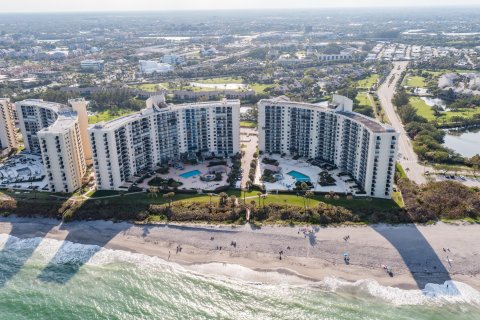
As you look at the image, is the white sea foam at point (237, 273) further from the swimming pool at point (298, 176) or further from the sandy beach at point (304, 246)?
the swimming pool at point (298, 176)

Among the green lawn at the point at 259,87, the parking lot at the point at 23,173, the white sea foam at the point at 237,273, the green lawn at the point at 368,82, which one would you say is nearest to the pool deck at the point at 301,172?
the white sea foam at the point at 237,273

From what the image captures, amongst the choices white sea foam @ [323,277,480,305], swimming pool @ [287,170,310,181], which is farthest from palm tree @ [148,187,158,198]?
white sea foam @ [323,277,480,305]

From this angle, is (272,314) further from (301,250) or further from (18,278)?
(18,278)

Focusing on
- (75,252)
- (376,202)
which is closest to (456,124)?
(376,202)

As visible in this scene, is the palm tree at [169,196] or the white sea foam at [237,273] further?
the palm tree at [169,196]

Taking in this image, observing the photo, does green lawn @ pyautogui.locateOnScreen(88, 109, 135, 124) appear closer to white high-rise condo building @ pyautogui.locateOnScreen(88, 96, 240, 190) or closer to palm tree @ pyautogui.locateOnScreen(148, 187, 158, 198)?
white high-rise condo building @ pyautogui.locateOnScreen(88, 96, 240, 190)

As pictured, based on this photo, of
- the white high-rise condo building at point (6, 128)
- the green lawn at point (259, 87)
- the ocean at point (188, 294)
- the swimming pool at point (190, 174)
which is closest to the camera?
the ocean at point (188, 294)

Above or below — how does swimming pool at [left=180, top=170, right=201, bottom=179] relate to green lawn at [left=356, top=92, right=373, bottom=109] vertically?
above
